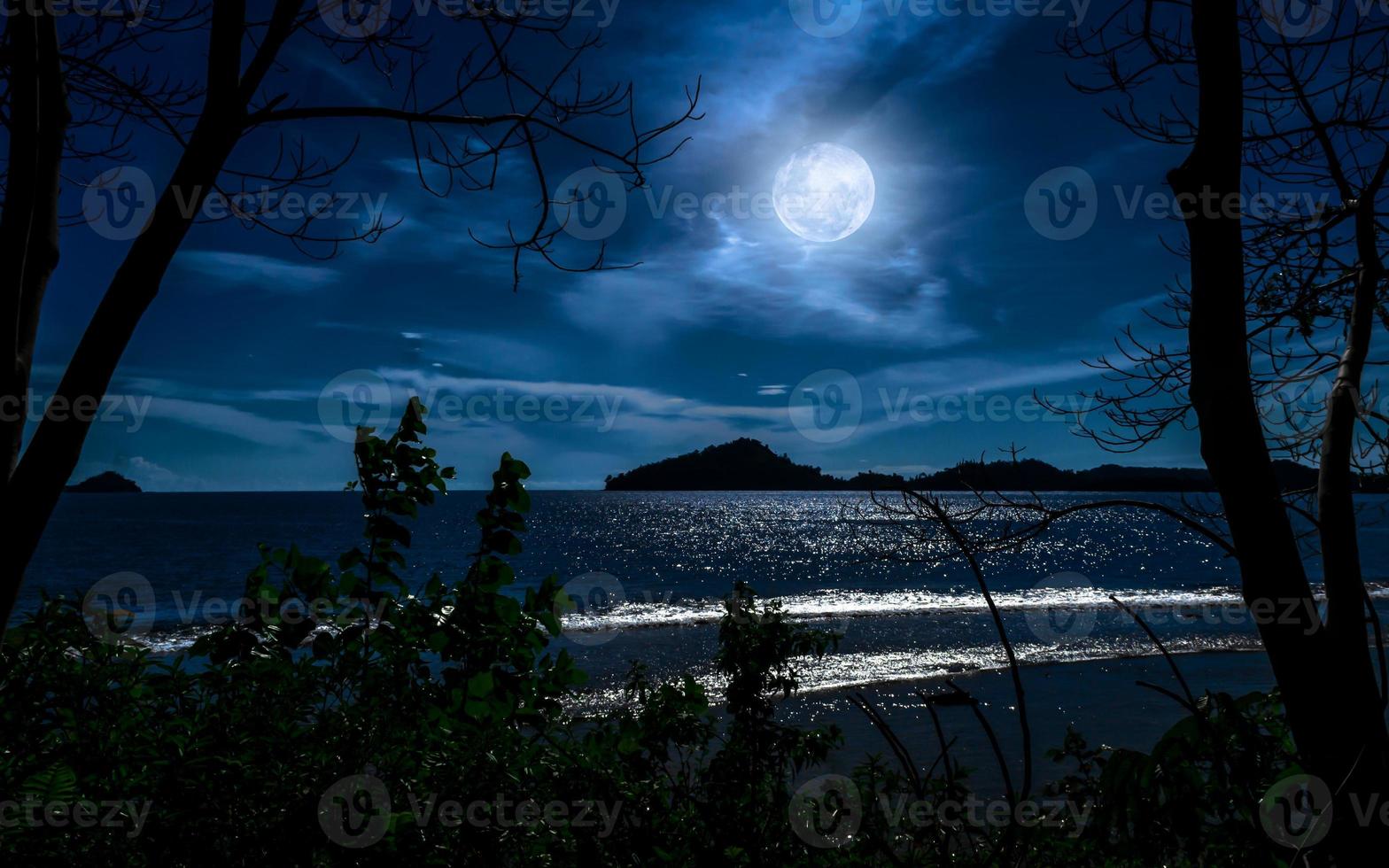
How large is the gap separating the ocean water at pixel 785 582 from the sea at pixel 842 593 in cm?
18

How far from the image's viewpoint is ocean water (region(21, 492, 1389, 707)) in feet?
89.8

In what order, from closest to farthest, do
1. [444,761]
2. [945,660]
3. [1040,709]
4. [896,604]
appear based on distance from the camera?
1. [444,761]
2. [1040,709]
3. [945,660]
4. [896,604]

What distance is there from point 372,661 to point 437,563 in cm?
6077

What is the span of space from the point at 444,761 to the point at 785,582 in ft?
184

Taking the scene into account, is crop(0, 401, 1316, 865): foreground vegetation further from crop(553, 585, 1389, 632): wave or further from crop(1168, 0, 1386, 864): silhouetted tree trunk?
crop(553, 585, 1389, 632): wave

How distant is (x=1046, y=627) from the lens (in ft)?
117

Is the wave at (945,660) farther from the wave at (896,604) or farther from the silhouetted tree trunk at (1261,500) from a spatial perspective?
the silhouetted tree trunk at (1261,500)

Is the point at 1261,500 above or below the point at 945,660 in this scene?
above

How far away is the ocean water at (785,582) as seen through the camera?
27.4 m

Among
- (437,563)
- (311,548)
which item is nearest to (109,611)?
(437,563)

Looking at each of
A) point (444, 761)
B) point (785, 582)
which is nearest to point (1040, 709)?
point (444, 761)

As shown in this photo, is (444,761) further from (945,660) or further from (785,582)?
(785,582)

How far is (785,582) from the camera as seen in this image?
5703 cm

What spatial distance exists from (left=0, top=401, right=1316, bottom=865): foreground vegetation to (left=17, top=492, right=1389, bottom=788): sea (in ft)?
1.33
